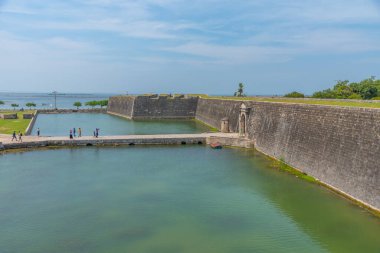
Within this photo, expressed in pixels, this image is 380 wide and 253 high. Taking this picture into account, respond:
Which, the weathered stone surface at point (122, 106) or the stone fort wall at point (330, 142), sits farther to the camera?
the weathered stone surface at point (122, 106)

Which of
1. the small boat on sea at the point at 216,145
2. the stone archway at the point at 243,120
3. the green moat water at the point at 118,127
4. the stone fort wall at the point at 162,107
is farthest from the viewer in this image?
the stone fort wall at the point at 162,107

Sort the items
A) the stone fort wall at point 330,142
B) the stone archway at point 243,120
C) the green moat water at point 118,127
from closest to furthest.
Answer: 1. the stone fort wall at point 330,142
2. the stone archway at point 243,120
3. the green moat water at point 118,127

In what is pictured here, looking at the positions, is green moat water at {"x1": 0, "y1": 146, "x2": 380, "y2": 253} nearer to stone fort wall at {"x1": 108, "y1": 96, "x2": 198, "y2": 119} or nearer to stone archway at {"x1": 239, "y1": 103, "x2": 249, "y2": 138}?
stone archway at {"x1": 239, "y1": 103, "x2": 249, "y2": 138}

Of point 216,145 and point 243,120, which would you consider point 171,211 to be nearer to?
point 216,145

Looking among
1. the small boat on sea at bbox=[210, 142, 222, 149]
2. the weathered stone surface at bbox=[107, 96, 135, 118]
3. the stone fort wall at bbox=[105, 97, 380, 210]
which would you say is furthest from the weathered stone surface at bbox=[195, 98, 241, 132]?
the weathered stone surface at bbox=[107, 96, 135, 118]

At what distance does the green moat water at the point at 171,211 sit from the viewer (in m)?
9.91

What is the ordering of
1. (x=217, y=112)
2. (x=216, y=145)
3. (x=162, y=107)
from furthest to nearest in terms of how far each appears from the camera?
(x=162, y=107), (x=217, y=112), (x=216, y=145)

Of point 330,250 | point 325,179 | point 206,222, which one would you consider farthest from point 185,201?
point 325,179

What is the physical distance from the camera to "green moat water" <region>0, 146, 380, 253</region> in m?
9.91

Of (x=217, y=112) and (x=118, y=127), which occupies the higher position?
(x=217, y=112)

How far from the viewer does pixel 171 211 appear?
12.2m

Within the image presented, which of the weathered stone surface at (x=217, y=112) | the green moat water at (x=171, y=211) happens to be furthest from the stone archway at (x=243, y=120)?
the green moat water at (x=171, y=211)

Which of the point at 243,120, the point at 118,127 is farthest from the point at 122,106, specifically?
the point at 243,120

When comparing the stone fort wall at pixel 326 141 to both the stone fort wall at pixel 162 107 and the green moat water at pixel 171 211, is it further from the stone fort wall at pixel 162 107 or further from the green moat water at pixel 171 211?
the stone fort wall at pixel 162 107
